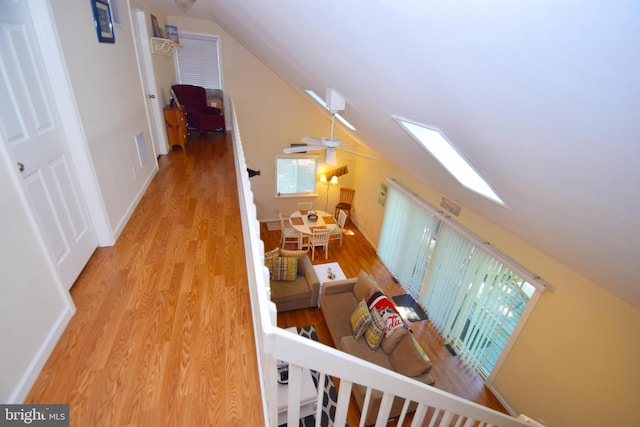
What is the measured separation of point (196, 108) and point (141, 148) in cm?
286

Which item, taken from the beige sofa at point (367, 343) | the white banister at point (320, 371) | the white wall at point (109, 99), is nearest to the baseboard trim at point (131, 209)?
the white wall at point (109, 99)

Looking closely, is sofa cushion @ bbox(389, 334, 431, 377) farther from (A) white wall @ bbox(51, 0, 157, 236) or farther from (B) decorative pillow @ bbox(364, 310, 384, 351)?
(A) white wall @ bbox(51, 0, 157, 236)

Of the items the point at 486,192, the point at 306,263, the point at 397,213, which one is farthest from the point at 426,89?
the point at 397,213

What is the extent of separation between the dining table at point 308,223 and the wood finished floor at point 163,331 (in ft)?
12.2

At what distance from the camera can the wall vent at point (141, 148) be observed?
3.41 metres

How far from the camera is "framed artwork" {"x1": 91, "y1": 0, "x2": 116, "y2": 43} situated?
2.41m

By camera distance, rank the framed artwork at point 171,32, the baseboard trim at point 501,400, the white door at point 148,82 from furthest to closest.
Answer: the framed artwork at point 171,32 < the white door at point 148,82 < the baseboard trim at point 501,400

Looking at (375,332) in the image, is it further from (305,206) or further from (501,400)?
(305,206)

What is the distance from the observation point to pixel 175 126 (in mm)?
4855

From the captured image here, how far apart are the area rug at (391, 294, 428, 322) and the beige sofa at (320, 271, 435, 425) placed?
1106 mm

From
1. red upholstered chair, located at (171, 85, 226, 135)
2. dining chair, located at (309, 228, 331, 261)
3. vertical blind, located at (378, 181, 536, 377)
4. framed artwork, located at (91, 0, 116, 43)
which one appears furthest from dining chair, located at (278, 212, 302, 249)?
framed artwork, located at (91, 0, 116, 43)

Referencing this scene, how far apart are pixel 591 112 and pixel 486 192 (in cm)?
209

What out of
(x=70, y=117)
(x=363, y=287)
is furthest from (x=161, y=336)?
(x=363, y=287)

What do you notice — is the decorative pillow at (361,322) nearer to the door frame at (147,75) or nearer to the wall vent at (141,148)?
the wall vent at (141,148)
